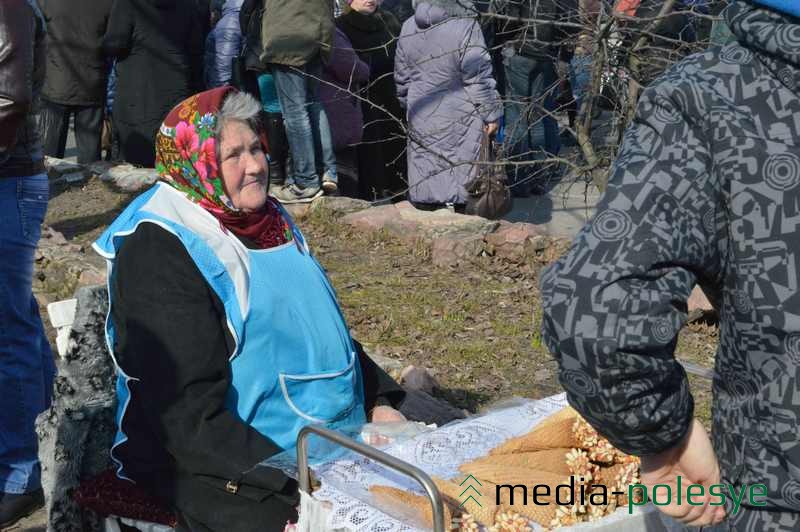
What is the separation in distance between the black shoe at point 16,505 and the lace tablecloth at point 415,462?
1923 millimetres

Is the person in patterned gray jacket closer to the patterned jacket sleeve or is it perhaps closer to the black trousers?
the patterned jacket sleeve

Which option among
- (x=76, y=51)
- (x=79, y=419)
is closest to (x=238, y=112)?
(x=79, y=419)

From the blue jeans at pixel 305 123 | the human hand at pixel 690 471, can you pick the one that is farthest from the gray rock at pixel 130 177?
the human hand at pixel 690 471

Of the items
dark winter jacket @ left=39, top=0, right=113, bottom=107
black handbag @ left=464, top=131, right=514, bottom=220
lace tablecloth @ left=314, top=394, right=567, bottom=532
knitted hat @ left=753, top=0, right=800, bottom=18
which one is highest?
knitted hat @ left=753, top=0, right=800, bottom=18

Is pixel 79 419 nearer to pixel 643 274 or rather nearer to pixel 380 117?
pixel 643 274

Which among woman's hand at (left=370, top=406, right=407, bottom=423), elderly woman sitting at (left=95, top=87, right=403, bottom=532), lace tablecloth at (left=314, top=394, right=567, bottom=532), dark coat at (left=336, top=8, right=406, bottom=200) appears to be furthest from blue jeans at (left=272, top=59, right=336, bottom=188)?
lace tablecloth at (left=314, top=394, right=567, bottom=532)

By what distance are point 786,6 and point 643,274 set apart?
1.29 ft

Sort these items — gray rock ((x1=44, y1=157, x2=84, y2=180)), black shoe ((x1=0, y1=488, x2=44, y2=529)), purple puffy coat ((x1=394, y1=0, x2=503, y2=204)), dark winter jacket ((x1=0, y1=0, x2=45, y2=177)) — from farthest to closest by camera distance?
gray rock ((x1=44, y1=157, x2=84, y2=180)) < purple puffy coat ((x1=394, y1=0, x2=503, y2=204)) < black shoe ((x1=0, y1=488, x2=44, y2=529)) < dark winter jacket ((x1=0, y1=0, x2=45, y2=177))

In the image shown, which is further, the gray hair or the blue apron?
the gray hair

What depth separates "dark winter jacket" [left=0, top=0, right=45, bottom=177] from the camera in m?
3.69

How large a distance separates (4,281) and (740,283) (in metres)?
3.01

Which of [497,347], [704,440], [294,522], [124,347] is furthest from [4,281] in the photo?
[704,440]

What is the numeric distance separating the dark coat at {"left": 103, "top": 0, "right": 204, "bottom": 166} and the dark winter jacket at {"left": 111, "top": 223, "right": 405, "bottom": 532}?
18.7 ft

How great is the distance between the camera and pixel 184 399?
2955 mm
